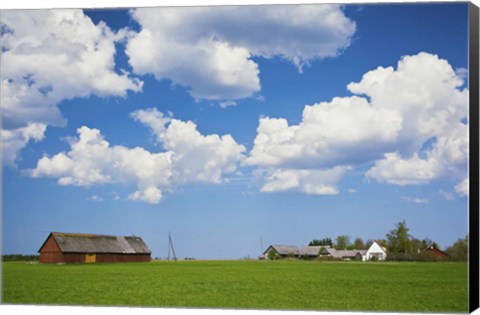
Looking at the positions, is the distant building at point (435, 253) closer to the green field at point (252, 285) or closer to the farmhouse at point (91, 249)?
the green field at point (252, 285)

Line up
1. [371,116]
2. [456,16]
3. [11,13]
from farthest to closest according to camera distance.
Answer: [11,13], [371,116], [456,16]

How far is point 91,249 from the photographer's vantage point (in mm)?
16156

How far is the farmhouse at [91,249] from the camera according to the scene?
14.1 meters

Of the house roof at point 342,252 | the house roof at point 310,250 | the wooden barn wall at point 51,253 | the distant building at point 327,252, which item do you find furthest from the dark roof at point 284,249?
the wooden barn wall at point 51,253

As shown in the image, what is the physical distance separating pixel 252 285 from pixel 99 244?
3793mm

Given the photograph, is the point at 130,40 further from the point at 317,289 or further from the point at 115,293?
the point at 317,289

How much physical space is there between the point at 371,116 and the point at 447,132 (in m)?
1.14

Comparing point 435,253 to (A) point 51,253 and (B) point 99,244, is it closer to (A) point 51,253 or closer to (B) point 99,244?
(B) point 99,244

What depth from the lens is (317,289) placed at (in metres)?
12.7

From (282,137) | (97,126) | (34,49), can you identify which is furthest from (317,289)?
(34,49)

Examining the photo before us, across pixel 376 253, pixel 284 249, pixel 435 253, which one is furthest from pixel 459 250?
pixel 284 249

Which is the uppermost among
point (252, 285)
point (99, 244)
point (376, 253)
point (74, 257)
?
point (99, 244)

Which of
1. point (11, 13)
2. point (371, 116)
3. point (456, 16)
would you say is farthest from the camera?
point (11, 13)

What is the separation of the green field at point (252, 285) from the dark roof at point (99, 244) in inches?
16.1
